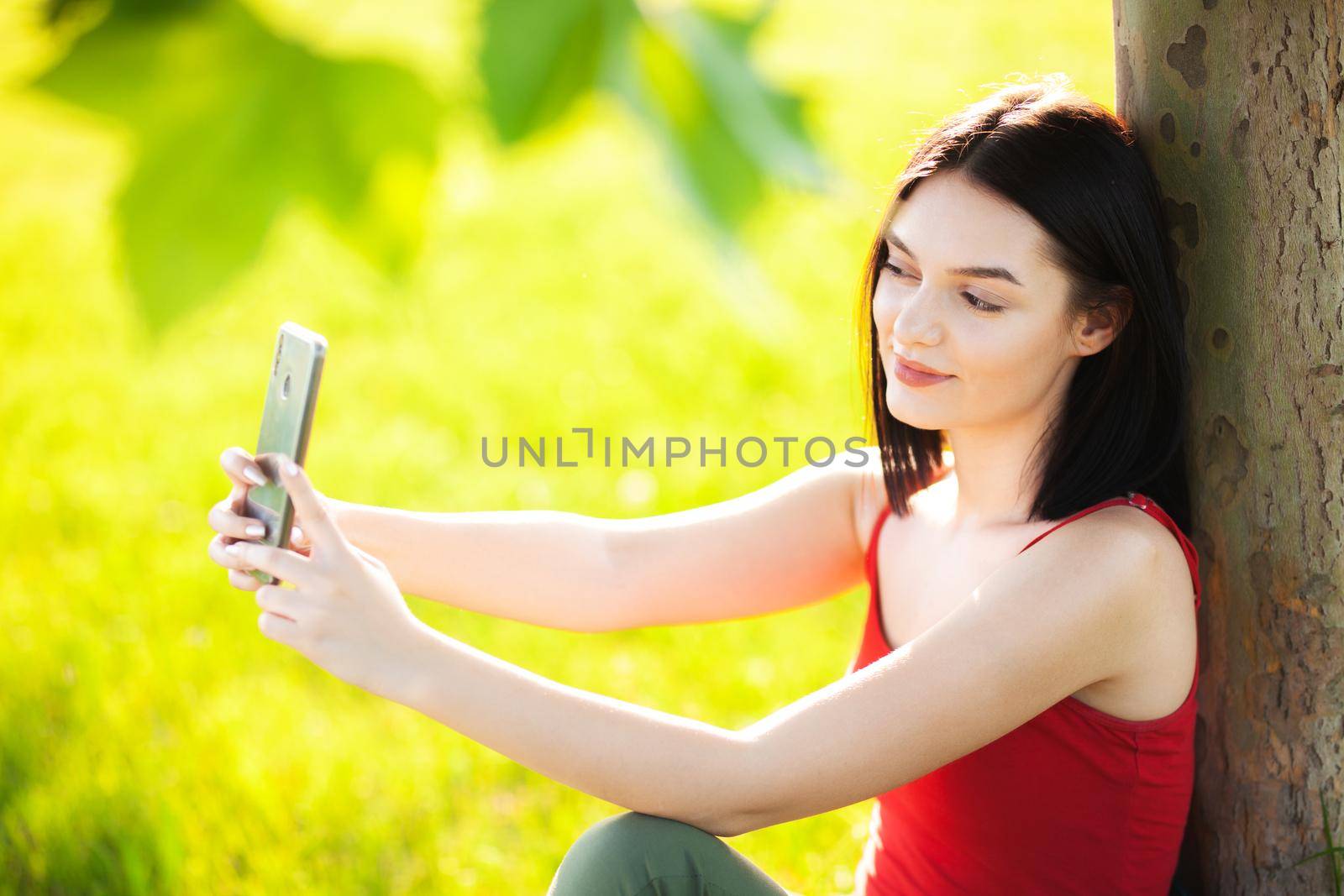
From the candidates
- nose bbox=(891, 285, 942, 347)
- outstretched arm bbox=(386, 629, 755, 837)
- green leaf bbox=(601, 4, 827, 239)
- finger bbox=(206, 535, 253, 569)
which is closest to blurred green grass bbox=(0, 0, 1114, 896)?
green leaf bbox=(601, 4, 827, 239)

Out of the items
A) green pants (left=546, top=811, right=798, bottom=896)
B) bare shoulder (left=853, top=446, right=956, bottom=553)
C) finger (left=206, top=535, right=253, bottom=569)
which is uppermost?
finger (left=206, top=535, right=253, bottom=569)

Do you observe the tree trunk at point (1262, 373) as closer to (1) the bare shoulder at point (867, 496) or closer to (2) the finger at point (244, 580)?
(1) the bare shoulder at point (867, 496)

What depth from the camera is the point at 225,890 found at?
7.70 feet

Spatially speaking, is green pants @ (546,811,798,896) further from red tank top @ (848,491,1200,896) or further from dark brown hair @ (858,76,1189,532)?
dark brown hair @ (858,76,1189,532)

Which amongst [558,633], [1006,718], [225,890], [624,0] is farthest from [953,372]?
[558,633]

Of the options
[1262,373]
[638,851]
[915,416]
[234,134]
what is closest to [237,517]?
[638,851]

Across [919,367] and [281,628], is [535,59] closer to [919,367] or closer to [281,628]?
[281,628]

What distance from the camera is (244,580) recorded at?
1343mm

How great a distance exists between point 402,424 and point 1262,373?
116 inches

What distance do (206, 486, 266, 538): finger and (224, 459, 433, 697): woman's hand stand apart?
0.03 m

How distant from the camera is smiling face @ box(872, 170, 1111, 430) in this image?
1.46m

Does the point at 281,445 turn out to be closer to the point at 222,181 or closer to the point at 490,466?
the point at 222,181

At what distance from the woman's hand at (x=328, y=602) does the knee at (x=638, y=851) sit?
0.39m

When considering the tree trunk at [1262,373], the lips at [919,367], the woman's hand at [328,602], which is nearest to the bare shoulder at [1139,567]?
the tree trunk at [1262,373]
